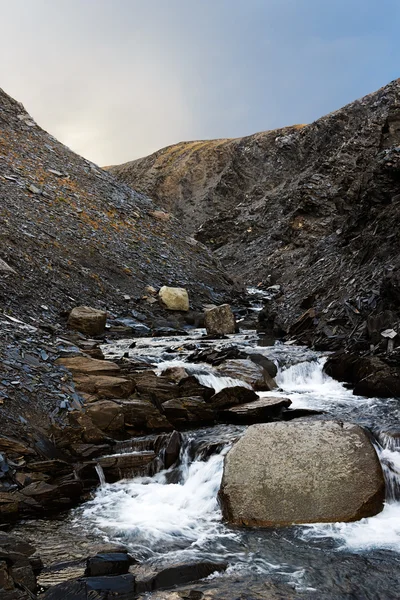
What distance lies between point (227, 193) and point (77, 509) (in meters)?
59.8

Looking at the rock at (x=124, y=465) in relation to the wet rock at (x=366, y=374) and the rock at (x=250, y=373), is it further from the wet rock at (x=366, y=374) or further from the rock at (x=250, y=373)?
the wet rock at (x=366, y=374)

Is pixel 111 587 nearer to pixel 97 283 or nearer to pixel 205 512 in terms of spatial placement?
pixel 205 512

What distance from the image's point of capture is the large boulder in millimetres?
6035

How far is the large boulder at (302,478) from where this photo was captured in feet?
19.8

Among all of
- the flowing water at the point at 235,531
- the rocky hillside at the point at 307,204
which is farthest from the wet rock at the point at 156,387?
the rocky hillside at the point at 307,204

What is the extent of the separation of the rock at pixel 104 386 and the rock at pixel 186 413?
2.60ft

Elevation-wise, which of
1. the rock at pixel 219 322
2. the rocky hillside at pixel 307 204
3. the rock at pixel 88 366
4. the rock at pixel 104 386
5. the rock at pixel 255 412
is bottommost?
the rock at pixel 255 412

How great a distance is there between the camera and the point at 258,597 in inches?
175

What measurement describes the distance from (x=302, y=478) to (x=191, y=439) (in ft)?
7.68

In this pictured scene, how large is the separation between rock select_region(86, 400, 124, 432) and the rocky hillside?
733 cm

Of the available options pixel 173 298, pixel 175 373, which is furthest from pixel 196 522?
pixel 173 298

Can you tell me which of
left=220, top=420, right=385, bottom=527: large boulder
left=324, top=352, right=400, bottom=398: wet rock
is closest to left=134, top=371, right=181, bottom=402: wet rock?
left=220, top=420, right=385, bottom=527: large boulder

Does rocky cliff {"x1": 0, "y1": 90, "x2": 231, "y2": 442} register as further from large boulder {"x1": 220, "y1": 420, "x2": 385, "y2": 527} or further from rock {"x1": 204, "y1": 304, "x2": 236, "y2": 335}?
large boulder {"x1": 220, "y1": 420, "x2": 385, "y2": 527}

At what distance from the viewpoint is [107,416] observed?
8.66 metres
